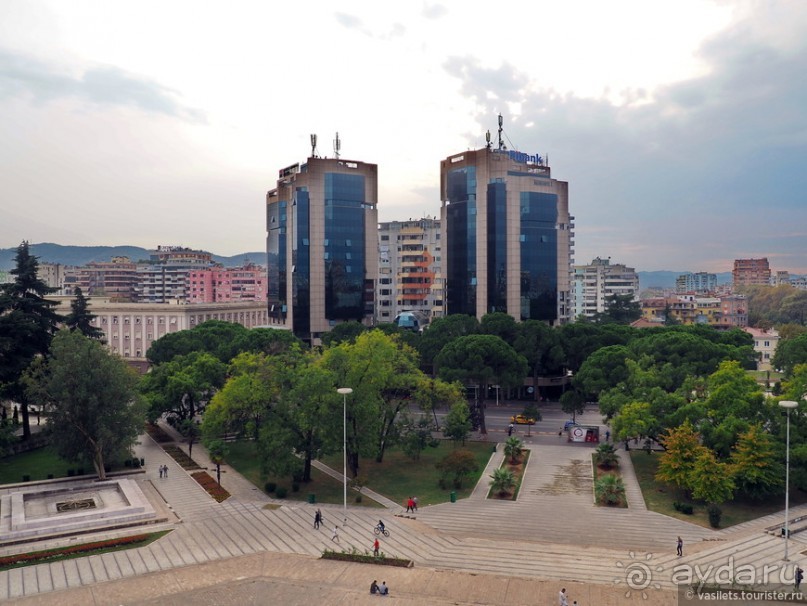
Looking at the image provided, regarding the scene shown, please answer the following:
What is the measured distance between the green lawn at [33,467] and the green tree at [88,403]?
3.40 meters

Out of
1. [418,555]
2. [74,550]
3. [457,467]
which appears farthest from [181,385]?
[418,555]

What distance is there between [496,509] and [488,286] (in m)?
63.0

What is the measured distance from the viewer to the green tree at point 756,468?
44.8m

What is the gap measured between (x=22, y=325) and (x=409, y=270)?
84029 millimetres

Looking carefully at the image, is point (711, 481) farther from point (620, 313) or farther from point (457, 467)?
point (620, 313)

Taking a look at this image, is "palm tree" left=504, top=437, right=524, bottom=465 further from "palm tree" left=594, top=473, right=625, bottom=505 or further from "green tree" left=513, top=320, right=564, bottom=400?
"green tree" left=513, top=320, right=564, bottom=400

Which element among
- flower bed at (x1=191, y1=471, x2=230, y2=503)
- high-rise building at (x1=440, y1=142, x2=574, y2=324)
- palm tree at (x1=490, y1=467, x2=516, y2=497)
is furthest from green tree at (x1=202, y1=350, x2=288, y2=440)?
high-rise building at (x1=440, y1=142, x2=574, y2=324)

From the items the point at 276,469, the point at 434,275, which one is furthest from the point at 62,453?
the point at 434,275

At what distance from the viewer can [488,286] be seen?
106 m

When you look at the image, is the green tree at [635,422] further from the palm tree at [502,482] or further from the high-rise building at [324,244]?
the high-rise building at [324,244]

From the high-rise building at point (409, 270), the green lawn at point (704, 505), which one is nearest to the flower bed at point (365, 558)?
the green lawn at point (704, 505)

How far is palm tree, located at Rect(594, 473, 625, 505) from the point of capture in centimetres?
4725

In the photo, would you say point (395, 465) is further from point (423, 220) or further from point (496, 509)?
point (423, 220)

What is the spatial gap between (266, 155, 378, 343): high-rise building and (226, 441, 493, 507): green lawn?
4716 centimetres
